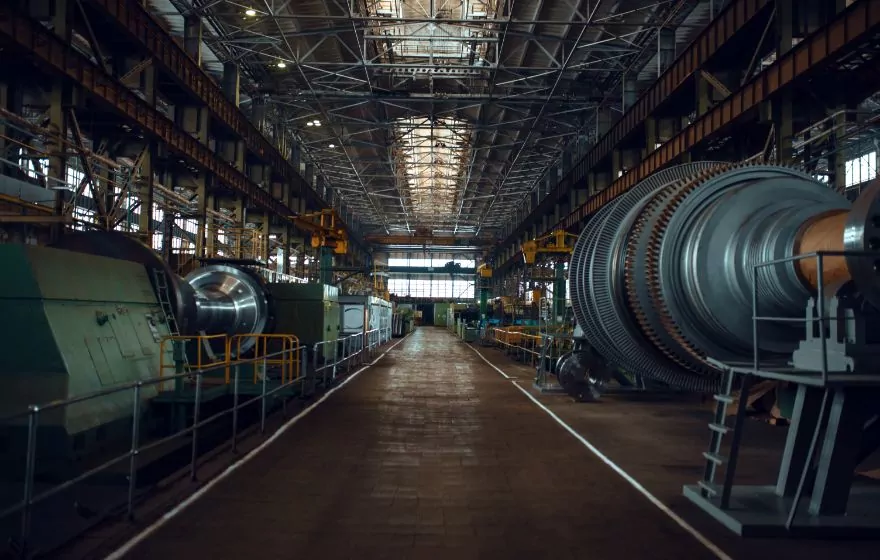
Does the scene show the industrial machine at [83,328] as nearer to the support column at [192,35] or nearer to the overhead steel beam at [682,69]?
the support column at [192,35]

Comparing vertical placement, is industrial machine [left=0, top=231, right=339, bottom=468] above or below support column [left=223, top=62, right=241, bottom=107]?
below

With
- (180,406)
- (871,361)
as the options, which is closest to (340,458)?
(180,406)

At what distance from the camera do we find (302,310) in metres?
14.9

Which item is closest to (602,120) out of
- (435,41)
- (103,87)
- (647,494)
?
(435,41)

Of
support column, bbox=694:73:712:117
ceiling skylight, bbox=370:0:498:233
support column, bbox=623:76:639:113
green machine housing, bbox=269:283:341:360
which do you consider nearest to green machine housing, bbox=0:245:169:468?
green machine housing, bbox=269:283:341:360

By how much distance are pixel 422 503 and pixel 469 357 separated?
62.9 ft

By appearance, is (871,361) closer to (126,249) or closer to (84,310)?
(84,310)

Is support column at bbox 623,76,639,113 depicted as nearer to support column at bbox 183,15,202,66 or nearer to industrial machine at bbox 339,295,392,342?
industrial machine at bbox 339,295,392,342

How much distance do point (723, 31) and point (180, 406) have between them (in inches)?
586

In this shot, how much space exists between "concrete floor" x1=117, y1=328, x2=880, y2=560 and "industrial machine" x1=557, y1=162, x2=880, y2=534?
41 centimetres

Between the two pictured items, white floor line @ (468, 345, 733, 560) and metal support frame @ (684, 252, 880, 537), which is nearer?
metal support frame @ (684, 252, 880, 537)

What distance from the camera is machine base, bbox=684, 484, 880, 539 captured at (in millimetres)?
4223

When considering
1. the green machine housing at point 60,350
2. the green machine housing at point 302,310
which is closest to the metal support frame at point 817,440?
the green machine housing at point 60,350

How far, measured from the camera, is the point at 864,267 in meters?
3.25
